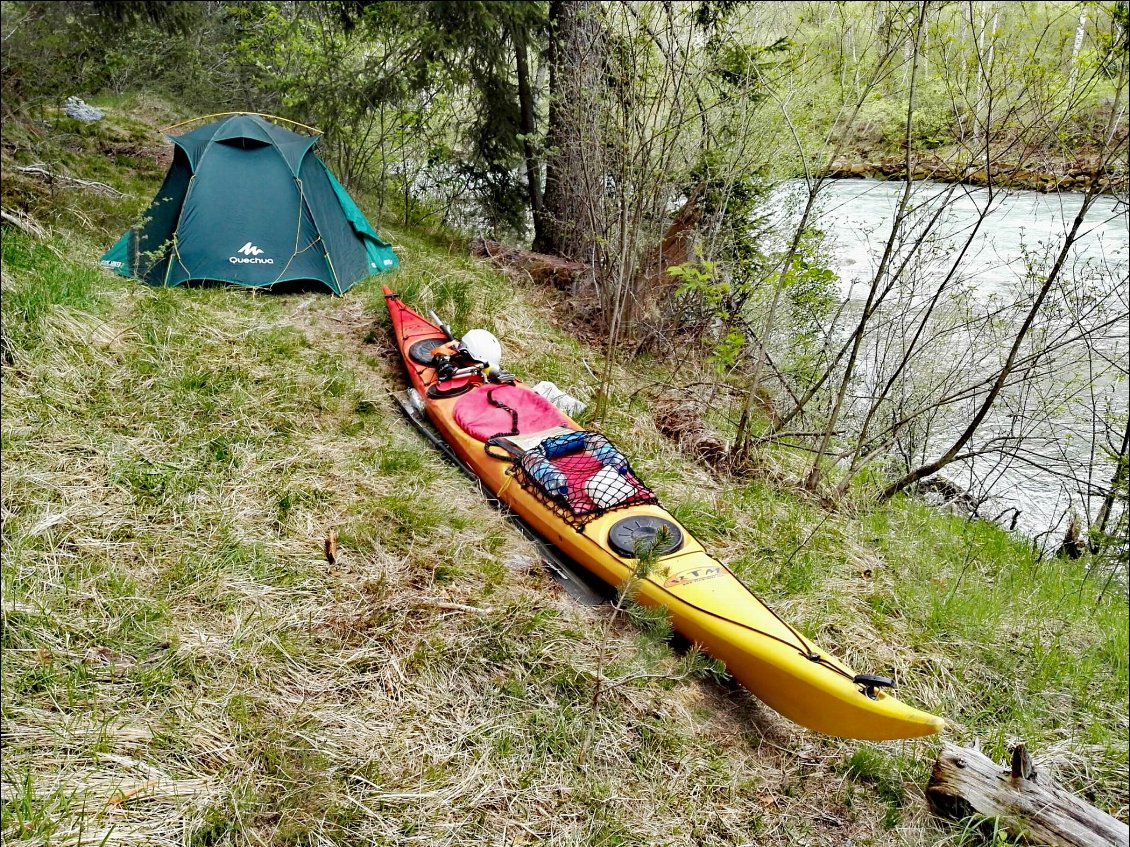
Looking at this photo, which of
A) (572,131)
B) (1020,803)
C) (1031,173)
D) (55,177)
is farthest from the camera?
(572,131)

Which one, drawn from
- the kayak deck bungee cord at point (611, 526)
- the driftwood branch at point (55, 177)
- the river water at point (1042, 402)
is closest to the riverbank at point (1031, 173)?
the river water at point (1042, 402)

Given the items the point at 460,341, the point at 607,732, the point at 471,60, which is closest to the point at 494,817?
the point at 607,732

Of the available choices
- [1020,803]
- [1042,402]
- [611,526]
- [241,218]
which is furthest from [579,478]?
[1042,402]

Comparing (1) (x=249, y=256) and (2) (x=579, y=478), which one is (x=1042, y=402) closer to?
(2) (x=579, y=478)

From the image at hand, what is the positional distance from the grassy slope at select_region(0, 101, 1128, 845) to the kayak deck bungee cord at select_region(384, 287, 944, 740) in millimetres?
177

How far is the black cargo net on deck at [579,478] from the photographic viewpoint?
3221 mm

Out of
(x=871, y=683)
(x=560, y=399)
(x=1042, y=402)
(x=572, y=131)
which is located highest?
(x=572, y=131)

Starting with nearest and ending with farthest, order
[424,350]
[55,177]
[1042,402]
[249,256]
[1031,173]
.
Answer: [1031,173] < [55,177] < [424,350] < [1042,402] < [249,256]

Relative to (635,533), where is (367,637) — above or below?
below

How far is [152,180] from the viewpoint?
687cm

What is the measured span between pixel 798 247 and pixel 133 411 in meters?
3.51

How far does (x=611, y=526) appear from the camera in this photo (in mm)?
3129

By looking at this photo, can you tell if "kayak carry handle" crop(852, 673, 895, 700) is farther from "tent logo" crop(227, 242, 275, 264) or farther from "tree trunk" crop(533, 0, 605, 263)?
"tent logo" crop(227, 242, 275, 264)

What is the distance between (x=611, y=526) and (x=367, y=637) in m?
1.11
